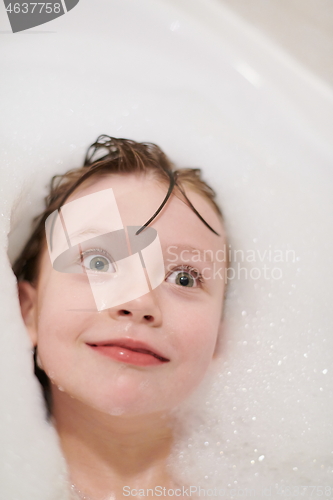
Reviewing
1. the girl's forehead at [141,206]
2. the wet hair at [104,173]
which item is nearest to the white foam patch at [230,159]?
the wet hair at [104,173]

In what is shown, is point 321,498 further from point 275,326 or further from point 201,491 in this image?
point 275,326

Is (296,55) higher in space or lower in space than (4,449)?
higher

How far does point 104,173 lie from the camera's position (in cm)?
85

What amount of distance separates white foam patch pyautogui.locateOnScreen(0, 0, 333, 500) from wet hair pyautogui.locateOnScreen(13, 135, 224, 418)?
28 mm

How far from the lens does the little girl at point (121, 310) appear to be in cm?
71

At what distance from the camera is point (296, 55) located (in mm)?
1012

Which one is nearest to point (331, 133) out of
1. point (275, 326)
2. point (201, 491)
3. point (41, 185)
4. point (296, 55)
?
point (296, 55)

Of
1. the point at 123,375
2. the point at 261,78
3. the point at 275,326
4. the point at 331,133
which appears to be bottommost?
the point at 275,326

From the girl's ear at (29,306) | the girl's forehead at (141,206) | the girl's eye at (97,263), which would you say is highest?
the girl's forehead at (141,206)

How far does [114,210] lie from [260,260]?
14.0 inches

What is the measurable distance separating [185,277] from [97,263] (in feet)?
0.51

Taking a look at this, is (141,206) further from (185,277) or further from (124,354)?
(124,354)

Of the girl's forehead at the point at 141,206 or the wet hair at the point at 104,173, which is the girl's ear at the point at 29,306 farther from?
the girl's forehead at the point at 141,206

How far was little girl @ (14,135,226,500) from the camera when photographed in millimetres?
709
